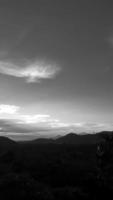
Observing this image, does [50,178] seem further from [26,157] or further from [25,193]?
[26,157]

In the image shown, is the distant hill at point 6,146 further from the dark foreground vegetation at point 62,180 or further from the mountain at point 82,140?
the mountain at point 82,140

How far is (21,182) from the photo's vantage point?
28797 mm

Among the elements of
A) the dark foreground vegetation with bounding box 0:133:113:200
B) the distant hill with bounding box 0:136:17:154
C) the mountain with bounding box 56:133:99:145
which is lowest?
the dark foreground vegetation with bounding box 0:133:113:200

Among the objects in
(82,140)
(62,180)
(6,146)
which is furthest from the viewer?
(82,140)

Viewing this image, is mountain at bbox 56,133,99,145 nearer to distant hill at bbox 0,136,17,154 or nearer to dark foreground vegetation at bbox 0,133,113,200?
distant hill at bbox 0,136,17,154

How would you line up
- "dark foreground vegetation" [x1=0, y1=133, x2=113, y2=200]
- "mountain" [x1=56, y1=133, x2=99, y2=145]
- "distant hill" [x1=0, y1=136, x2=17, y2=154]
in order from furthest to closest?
"mountain" [x1=56, y1=133, x2=99, y2=145] → "distant hill" [x1=0, y1=136, x2=17, y2=154] → "dark foreground vegetation" [x1=0, y1=133, x2=113, y2=200]

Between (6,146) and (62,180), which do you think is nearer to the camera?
(62,180)

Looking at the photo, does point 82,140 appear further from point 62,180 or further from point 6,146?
point 62,180

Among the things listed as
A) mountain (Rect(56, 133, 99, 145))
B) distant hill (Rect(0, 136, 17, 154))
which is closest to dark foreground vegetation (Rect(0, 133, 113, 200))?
distant hill (Rect(0, 136, 17, 154))

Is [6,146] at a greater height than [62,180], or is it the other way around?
[6,146]

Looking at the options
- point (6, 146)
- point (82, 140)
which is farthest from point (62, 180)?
point (82, 140)

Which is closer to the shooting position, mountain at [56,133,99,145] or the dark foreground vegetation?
the dark foreground vegetation

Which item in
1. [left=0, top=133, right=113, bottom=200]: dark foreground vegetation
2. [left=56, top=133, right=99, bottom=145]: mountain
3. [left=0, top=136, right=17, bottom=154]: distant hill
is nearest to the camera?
[left=0, top=133, right=113, bottom=200]: dark foreground vegetation

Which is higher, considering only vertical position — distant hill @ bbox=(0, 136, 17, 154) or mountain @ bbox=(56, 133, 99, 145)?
mountain @ bbox=(56, 133, 99, 145)
